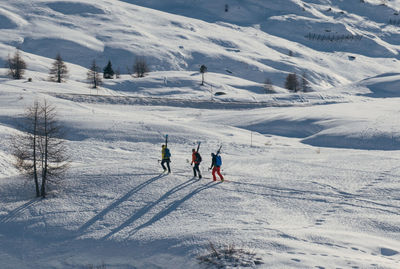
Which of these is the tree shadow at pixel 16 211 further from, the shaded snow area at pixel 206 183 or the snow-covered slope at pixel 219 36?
the snow-covered slope at pixel 219 36

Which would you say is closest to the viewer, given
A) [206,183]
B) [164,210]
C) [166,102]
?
[164,210]

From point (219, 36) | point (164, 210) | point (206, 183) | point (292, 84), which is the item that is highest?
point (219, 36)

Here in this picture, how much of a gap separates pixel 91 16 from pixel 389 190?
128 metres

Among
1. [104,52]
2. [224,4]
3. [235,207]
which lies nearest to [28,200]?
[235,207]

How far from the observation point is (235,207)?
682 inches

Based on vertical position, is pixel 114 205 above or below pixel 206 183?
below

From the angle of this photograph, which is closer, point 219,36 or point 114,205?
point 114,205

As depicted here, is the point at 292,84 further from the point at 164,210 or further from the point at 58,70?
the point at 164,210

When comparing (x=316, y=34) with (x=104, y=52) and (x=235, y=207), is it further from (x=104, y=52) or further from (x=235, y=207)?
(x=235, y=207)

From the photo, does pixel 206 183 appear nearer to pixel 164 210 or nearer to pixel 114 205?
pixel 164 210

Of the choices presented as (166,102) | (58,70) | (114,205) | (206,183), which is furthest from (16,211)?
(58,70)

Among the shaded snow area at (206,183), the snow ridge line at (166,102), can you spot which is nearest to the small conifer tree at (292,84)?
the shaded snow area at (206,183)

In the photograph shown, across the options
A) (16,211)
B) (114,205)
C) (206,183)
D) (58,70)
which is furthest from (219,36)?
(16,211)

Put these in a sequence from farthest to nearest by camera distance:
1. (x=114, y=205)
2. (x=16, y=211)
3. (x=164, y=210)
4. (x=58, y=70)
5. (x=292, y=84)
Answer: (x=292, y=84) → (x=58, y=70) → (x=114, y=205) → (x=16, y=211) → (x=164, y=210)
